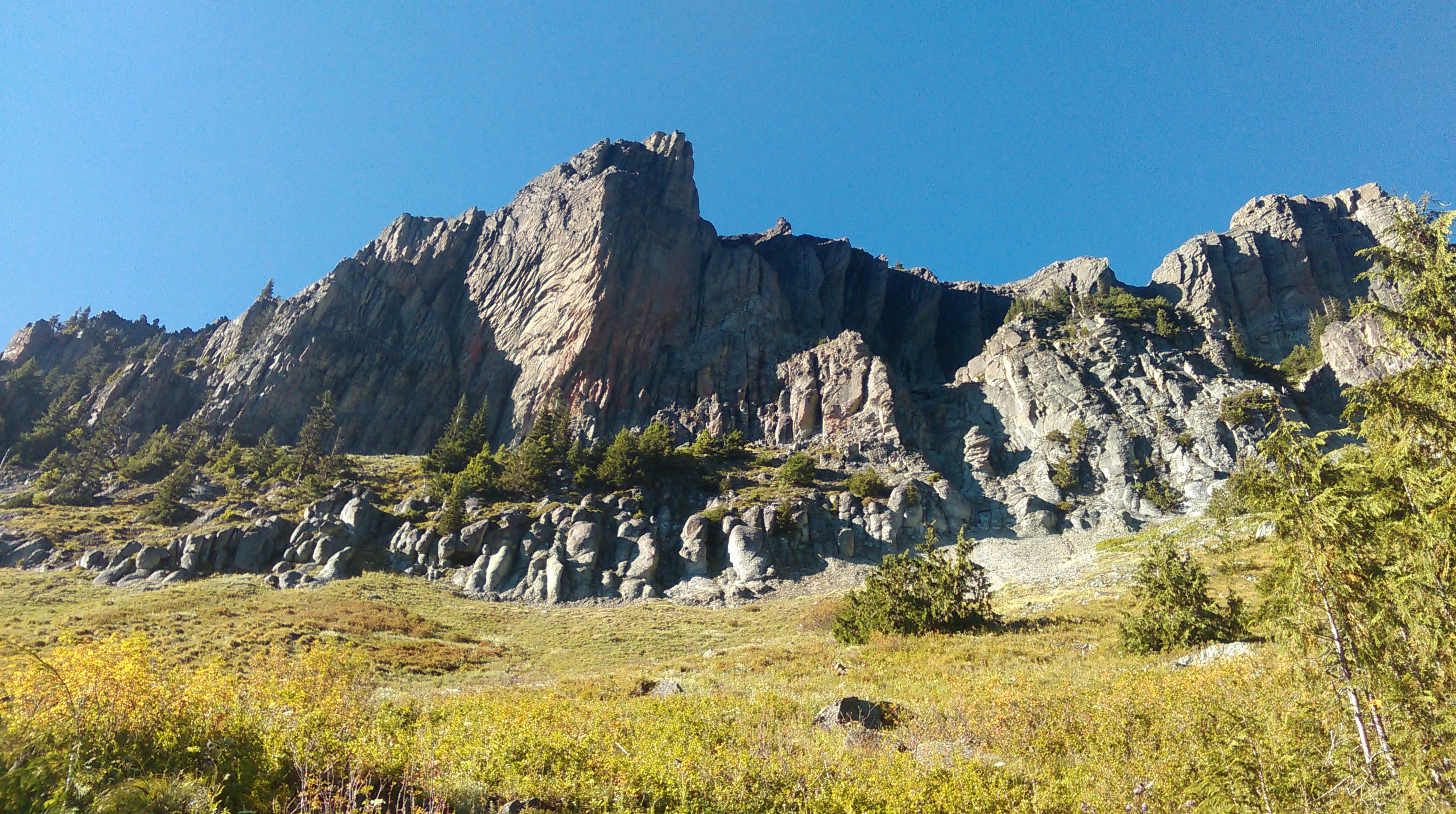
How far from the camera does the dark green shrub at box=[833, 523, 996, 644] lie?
27.1 m

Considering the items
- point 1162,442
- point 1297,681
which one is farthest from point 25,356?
point 1162,442

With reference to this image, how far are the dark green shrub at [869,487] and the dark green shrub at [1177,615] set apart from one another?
4054cm

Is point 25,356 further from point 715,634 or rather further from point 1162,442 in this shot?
point 1162,442

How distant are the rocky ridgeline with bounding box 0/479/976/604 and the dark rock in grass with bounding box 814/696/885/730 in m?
34.7

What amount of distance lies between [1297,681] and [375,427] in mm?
101195

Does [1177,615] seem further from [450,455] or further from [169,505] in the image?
[169,505]


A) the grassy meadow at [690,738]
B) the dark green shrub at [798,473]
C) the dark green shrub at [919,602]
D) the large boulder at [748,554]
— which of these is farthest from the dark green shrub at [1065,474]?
the grassy meadow at [690,738]

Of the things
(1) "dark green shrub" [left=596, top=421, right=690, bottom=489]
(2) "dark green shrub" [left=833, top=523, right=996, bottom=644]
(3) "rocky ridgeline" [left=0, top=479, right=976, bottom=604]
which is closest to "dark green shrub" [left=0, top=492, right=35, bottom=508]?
(3) "rocky ridgeline" [left=0, top=479, right=976, bottom=604]

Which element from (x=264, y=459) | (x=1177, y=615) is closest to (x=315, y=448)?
(x=264, y=459)

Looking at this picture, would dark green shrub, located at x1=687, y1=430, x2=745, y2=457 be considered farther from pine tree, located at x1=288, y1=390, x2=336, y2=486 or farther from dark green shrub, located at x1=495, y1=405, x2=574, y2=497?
pine tree, located at x1=288, y1=390, x2=336, y2=486

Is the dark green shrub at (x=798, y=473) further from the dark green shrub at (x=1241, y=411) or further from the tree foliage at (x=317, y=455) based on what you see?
the tree foliage at (x=317, y=455)

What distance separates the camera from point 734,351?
319 ft

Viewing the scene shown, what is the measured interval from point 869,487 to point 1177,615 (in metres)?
42.7

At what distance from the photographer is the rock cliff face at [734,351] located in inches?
2542
